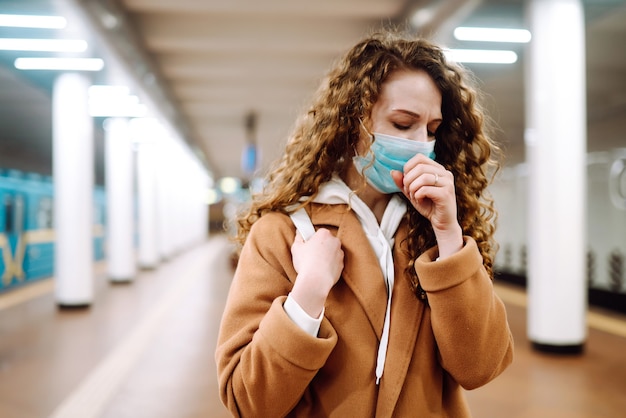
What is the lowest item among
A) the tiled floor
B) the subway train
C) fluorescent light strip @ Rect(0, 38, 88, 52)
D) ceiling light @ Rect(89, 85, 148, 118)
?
the tiled floor

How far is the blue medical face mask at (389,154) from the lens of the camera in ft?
4.10

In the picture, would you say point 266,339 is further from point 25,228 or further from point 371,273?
point 25,228

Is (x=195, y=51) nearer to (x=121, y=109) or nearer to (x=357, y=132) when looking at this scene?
(x=121, y=109)

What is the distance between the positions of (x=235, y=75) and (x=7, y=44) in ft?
15.1

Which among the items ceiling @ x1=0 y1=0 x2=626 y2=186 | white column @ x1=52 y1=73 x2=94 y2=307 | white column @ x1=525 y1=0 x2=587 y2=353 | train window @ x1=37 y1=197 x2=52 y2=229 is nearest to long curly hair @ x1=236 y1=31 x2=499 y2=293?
ceiling @ x1=0 y1=0 x2=626 y2=186

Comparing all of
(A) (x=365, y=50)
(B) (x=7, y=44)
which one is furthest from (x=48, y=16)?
(A) (x=365, y=50)

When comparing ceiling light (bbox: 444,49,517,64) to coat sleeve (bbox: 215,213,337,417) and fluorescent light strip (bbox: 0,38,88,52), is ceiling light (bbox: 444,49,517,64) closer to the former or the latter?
fluorescent light strip (bbox: 0,38,88,52)

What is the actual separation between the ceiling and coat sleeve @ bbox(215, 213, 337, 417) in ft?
10.7

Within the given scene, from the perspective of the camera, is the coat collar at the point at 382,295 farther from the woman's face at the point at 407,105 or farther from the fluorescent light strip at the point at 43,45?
the fluorescent light strip at the point at 43,45

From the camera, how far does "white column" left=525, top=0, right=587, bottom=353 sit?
18.1 ft

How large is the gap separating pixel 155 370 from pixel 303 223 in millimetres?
4240

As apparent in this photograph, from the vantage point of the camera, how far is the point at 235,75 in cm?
1088

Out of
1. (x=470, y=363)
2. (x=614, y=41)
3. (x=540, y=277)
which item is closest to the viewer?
(x=470, y=363)

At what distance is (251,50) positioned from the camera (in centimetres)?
923
